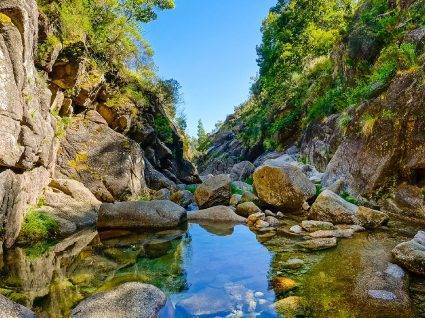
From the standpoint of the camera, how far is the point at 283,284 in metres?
6.13

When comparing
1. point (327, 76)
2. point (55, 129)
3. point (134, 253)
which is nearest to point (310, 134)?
point (327, 76)

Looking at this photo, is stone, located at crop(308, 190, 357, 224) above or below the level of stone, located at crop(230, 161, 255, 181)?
below

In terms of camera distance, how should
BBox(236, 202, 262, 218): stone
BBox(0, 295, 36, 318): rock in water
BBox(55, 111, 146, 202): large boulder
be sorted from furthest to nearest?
BBox(55, 111, 146, 202): large boulder → BBox(236, 202, 262, 218): stone → BBox(0, 295, 36, 318): rock in water

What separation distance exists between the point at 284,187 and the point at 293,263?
6.29 metres

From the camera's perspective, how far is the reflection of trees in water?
19.1 feet

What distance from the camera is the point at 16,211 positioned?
9211 millimetres

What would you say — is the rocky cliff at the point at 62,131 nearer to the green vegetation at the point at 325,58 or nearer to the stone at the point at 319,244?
the stone at the point at 319,244

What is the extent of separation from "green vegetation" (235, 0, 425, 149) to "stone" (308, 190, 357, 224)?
3638mm

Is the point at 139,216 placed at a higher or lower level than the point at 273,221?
higher

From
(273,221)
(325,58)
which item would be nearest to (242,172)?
(325,58)

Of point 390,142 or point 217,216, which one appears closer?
point 390,142

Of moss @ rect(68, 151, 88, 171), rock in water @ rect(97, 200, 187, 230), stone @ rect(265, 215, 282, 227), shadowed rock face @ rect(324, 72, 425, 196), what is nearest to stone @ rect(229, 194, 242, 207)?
stone @ rect(265, 215, 282, 227)

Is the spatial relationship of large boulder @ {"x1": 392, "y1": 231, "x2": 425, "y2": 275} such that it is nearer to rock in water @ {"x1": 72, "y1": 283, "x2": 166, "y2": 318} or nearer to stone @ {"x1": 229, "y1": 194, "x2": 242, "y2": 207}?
rock in water @ {"x1": 72, "y1": 283, "x2": 166, "y2": 318}

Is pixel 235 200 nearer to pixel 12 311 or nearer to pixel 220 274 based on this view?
pixel 220 274
